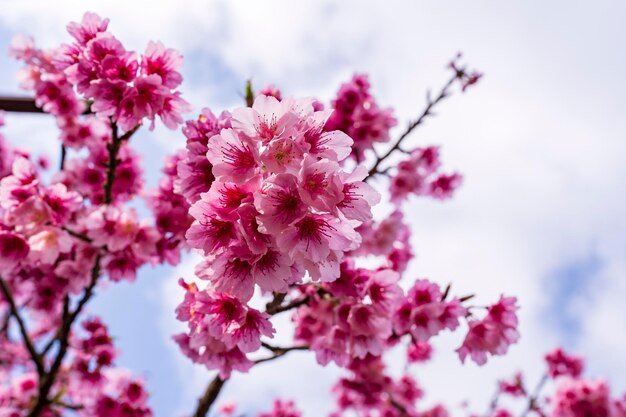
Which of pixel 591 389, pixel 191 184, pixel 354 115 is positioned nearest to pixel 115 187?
pixel 354 115

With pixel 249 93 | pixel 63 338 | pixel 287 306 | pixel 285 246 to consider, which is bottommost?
pixel 63 338

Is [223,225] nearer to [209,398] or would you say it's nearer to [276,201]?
[276,201]

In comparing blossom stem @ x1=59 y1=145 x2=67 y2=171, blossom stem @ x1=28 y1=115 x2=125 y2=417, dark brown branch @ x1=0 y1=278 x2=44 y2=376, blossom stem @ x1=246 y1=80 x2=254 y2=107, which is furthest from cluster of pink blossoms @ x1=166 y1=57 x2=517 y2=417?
dark brown branch @ x1=0 y1=278 x2=44 y2=376

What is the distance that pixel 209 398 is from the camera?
3.33m

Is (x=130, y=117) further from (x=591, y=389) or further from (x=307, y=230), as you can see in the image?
(x=591, y=389)

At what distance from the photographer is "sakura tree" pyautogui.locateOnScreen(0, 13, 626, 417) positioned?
71.5 inches

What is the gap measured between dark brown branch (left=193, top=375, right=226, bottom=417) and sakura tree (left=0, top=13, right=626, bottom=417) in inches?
0.5

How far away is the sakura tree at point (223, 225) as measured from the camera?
5.96 feet

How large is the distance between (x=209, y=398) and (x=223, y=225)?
Result: 75.9 inches

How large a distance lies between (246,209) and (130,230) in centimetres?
239

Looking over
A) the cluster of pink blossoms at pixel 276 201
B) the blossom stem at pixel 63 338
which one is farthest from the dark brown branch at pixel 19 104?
the cluster of pink blossoms at pixel 276 201

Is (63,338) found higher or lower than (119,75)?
lower

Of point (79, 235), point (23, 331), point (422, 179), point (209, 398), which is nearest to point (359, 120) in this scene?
point (422, 179)

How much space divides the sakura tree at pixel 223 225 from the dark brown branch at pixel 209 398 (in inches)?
0.5
